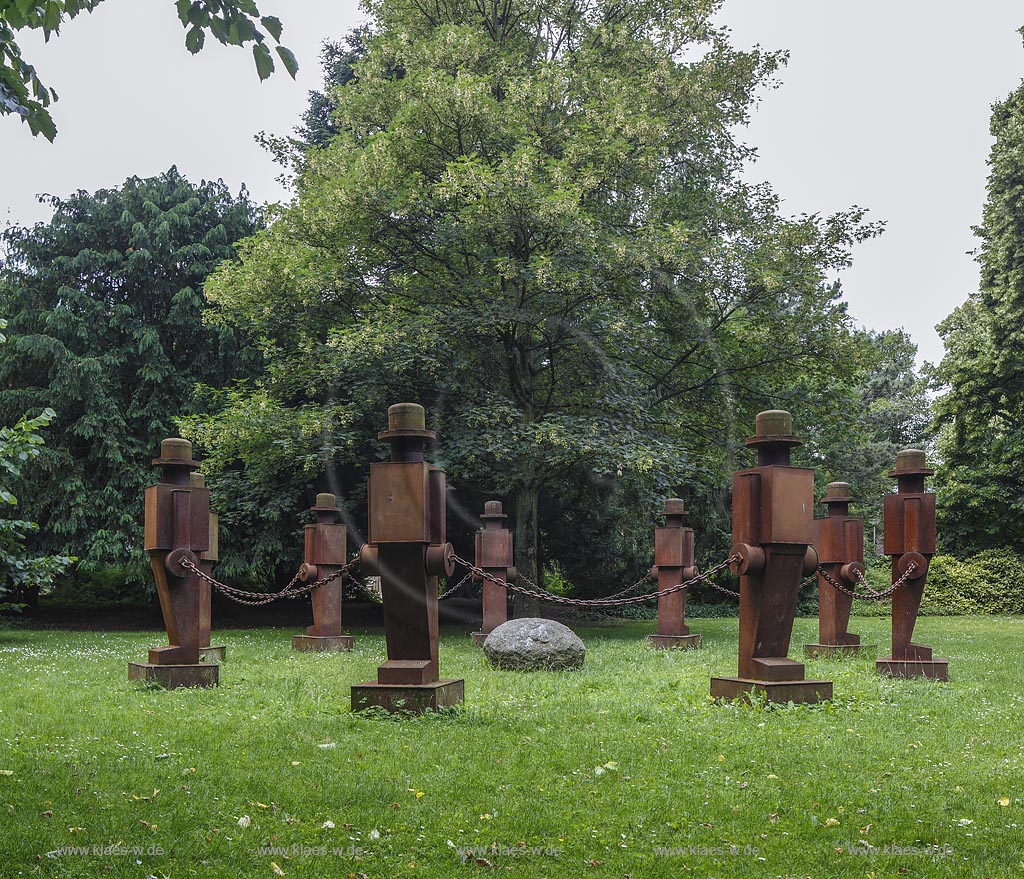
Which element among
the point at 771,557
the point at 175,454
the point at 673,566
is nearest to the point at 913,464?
the point at 771,557

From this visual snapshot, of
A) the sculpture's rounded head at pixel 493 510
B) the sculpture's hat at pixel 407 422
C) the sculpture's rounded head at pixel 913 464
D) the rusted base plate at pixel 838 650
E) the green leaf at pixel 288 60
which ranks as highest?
the green leaf at pixel 288 60

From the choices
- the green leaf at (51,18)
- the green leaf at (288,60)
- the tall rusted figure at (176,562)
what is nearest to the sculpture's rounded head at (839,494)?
the tall rusted figure at (176,562)

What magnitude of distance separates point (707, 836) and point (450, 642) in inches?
529

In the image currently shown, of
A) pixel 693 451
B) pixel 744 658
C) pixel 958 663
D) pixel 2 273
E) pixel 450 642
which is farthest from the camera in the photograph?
pixel 2 273

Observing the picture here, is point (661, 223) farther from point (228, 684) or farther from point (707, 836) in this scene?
point (707, 836)

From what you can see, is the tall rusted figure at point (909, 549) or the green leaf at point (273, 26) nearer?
the green leaf at point (273, 26)

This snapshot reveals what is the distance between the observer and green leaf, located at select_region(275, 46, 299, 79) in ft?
16.2

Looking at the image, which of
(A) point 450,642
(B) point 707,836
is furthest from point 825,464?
(B) point 707,836

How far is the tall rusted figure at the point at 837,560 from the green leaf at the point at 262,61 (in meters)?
10.00

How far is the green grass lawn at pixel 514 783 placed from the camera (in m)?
4.56

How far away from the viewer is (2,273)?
2625 centimetres

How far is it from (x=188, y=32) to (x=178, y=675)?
693 centimetres

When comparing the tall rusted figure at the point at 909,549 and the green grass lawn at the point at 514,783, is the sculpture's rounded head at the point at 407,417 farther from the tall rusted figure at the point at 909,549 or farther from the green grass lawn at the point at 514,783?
the tall rusted figure at the point at 909,549

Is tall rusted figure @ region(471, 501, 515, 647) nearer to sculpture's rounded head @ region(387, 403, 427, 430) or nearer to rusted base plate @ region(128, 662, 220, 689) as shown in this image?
rusted base plate @ region(128, 662, 220, 689)
